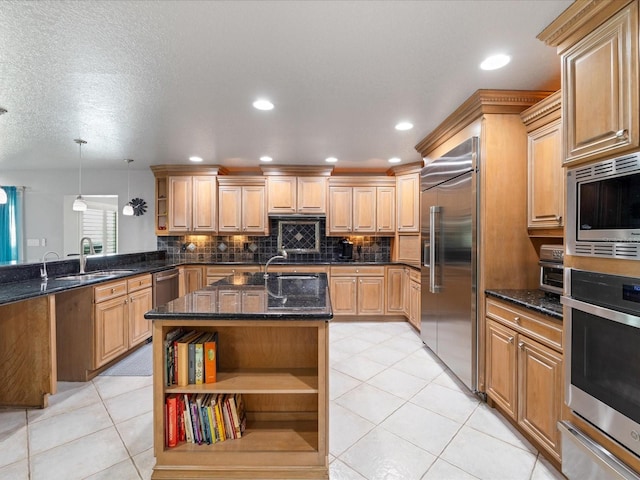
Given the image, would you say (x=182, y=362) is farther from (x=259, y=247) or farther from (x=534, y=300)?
(x=259, y=247)

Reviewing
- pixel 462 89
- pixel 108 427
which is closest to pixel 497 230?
pixel 462 89

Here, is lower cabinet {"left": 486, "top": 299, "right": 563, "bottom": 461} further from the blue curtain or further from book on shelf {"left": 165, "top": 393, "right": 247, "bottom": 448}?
the blue curtain

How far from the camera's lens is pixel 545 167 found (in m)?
2.13

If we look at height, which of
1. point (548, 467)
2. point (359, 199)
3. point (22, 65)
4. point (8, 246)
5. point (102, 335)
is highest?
point (22, 65)

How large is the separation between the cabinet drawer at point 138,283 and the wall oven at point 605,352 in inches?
148

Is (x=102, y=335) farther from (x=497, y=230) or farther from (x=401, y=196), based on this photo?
(x=401, y=196)

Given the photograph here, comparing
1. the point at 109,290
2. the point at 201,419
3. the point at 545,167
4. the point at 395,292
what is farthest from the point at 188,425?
the point at 395,292

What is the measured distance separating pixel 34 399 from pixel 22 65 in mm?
2381

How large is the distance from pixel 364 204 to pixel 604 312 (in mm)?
3588

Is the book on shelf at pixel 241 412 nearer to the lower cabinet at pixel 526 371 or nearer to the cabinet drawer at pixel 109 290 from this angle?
the lower cabinet at pixel 526 371

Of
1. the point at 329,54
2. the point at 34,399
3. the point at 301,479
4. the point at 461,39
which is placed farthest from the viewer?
the point at 34,399

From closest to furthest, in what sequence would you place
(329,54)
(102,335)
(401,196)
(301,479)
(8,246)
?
(301,479)
(329,54)
(102,335)
(401,196)
(8,246)

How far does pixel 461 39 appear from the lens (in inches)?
66.4

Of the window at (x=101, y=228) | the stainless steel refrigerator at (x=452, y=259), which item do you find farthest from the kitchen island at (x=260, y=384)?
the window at (x=101, y=228)
